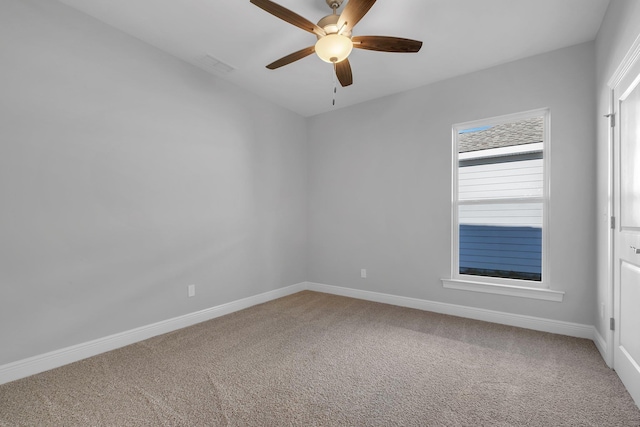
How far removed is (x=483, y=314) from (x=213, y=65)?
3871 mm

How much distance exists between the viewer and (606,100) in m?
2.28

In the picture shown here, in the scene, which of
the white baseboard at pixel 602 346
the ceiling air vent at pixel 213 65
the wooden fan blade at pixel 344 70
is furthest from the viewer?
the ceiling air vent at pixel 213 65

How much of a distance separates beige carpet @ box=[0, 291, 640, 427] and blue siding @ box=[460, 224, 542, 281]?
606 mm

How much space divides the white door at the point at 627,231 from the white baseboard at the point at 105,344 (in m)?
3.34

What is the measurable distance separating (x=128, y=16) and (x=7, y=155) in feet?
4.53

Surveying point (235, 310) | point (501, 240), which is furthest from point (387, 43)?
point (235, 310)

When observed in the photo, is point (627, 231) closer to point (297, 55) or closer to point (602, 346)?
point (602, 346)

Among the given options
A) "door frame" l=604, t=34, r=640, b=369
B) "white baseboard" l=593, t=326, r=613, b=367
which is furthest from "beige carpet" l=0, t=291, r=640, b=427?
"door frame" l=604, t=34, r=640, b=369

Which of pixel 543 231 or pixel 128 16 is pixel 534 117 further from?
pixel 128 16

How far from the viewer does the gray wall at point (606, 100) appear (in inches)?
75.4

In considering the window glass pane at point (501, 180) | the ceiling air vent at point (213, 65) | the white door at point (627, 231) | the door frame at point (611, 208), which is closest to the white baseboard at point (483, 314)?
the door frame at point (611, 208)

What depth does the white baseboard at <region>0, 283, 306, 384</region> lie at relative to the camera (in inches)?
80.1

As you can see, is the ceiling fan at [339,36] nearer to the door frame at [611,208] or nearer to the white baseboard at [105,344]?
the door frame at [611,208]

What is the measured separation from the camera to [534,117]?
9.84 feet
